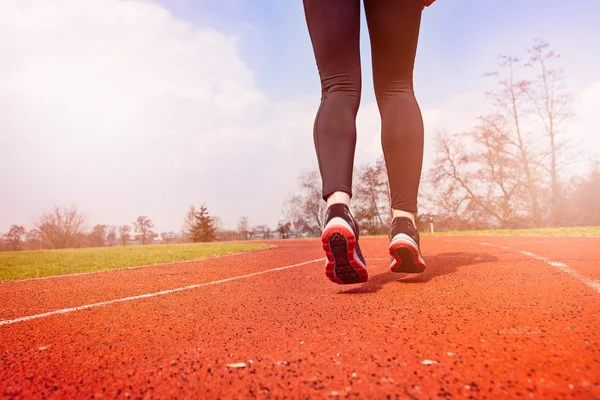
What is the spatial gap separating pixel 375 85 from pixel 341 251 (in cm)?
109

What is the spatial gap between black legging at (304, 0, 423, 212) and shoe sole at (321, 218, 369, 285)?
0.83 feet

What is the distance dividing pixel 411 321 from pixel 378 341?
258 mm

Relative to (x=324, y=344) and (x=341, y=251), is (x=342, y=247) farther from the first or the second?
(x=324, y=344)

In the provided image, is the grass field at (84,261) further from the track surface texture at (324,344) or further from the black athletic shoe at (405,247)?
the black athletic shoe at (405,247)

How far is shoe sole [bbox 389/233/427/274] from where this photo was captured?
1985mm

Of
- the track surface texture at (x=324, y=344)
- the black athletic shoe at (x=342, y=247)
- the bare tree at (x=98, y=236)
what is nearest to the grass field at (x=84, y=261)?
the track surface texture at (x=324, y=344)

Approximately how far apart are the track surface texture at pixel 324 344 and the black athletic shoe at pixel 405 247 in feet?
0.34

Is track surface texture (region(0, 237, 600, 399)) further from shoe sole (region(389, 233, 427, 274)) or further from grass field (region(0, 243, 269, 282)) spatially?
grass field (region(0, 243, 269, 282))

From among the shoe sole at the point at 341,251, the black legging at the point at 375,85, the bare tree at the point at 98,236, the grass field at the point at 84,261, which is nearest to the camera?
the shoe sole at the point at 341,251

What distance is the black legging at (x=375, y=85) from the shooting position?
1.92 m

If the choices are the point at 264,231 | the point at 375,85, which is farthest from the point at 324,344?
the point at 264,231

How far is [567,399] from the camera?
73 cm

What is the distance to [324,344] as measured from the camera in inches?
43.9

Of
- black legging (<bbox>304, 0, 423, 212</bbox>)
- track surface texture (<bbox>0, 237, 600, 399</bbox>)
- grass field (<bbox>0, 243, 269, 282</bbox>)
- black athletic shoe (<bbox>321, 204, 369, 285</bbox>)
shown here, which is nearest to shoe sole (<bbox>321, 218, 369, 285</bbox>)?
black athletic shoe (<bbox>321, 204, 369, 285</bbox>)
